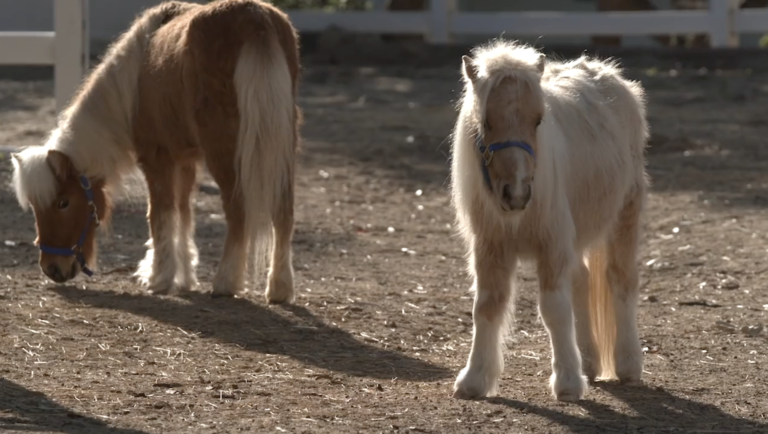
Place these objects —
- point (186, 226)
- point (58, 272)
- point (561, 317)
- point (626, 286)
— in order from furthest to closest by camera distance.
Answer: point (186, 226), point (58, 272), point (626, 286), point (561, 317)

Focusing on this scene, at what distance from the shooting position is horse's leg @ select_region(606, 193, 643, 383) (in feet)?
17.4

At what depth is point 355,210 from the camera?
32.4ft

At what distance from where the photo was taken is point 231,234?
6875 millimetres

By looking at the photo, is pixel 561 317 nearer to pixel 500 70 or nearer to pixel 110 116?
pixel 500 70

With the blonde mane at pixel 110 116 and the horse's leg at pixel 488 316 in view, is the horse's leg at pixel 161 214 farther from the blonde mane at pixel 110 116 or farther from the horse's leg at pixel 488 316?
the horse's leg at pixel 488 316

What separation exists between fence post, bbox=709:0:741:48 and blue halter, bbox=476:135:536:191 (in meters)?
13.1

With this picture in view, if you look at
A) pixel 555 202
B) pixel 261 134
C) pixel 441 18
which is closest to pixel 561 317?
pixel 555 202

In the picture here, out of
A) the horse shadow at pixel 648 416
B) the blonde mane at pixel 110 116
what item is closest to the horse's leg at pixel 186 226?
the blonde mane at pixel 110 116

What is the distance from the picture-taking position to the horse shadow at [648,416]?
4.53 metres

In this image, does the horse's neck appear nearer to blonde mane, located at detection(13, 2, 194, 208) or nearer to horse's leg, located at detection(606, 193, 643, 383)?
blonde mane, located at detection(13, 2, 194, 208)

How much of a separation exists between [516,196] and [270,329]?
2372mm

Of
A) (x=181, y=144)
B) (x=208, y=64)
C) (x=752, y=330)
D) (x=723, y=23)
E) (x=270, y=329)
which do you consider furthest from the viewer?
(x=723, y=23)

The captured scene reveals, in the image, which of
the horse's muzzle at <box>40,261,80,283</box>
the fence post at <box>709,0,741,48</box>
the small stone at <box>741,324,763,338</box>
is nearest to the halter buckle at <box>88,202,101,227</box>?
the horse's muzzle at <box>40,261,80,283</box>

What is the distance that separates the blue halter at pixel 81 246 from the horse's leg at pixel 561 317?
3.36 m
